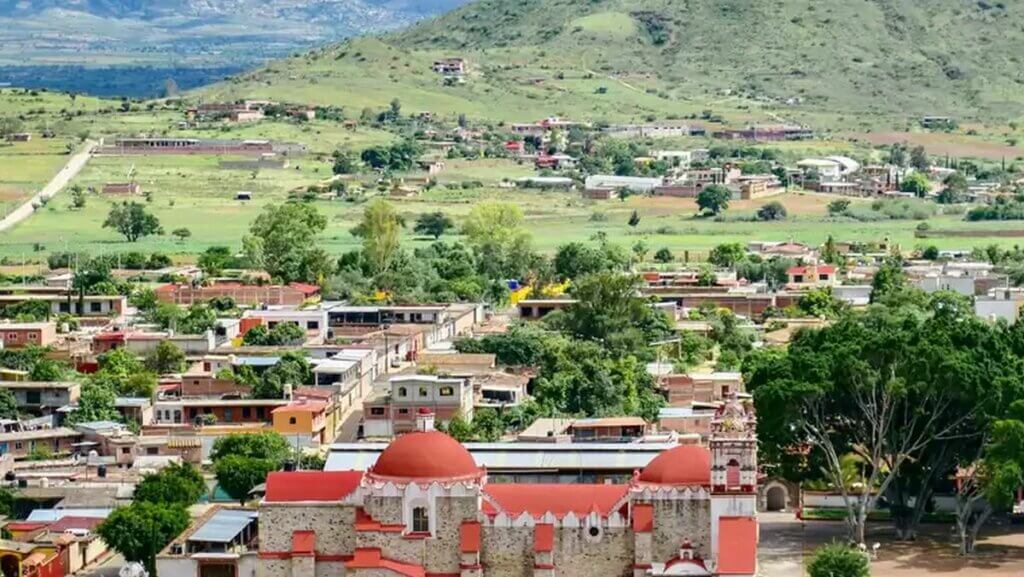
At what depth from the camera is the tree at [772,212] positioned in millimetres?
135875

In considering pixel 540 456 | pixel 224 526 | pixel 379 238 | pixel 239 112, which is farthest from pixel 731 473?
pixel 239 112

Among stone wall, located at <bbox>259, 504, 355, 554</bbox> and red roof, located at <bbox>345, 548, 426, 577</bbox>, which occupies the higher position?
stone wall, located at <bbox>259, 504, 355, 554</bbox>

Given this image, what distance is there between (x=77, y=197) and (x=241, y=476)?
3286 inches

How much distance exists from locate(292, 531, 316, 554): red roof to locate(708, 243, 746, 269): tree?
6165 centimetres

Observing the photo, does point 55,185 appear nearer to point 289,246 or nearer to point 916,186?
point 289,246

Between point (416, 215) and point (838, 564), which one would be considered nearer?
point (838, 564)

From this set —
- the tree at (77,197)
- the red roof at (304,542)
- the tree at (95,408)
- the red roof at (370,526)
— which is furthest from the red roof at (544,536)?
the tree at (77,197)

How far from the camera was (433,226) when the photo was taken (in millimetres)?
123750

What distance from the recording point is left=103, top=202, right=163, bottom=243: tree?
398ft

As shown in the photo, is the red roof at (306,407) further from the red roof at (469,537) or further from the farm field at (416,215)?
the farm field at (416,215)

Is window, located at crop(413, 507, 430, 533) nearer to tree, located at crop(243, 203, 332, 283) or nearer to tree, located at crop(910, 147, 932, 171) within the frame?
tree, located at crop(243, 203, 332, 283)

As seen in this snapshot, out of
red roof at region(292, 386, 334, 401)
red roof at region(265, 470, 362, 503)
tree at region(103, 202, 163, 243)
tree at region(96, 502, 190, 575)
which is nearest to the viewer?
red roof at region(265, 470, 362, 503)

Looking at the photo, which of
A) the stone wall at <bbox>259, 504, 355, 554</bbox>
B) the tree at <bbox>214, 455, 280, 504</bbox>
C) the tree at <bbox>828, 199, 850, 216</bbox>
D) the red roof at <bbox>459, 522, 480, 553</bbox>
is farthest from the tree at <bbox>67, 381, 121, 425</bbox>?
the tree at <bbox>828, 199, 850, 216</bbox>

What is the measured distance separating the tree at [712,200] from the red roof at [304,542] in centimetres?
9526
